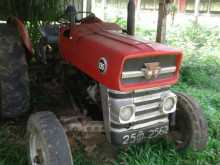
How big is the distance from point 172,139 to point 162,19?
7.78ft

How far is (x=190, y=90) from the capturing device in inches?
206

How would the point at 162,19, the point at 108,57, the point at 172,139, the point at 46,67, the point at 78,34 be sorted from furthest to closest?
1. the point at 162,19
2. the point at 46,67
3. the point at 172,139
4. the point at 78,34
5. the point at 108,57

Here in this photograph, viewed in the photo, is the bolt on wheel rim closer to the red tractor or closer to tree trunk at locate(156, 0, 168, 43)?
the red tractor

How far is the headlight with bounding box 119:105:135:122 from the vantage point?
2.51 metres

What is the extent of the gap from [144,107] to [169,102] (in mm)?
242

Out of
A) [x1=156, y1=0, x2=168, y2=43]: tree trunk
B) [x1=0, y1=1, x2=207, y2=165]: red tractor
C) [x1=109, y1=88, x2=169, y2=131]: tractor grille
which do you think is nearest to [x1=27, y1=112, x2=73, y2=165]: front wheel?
[x1=0, y1=1, x2=207, y2=165]: red tractor

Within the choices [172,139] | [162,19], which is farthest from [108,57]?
[162,19]

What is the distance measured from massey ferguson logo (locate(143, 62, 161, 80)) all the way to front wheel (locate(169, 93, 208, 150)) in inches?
26.7

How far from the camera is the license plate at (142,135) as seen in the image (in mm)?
2639

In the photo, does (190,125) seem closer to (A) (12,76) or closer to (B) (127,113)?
(B) (127,113)

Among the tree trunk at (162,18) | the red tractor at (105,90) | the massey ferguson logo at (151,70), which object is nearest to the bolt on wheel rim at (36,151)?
the red tractor at (105,90)

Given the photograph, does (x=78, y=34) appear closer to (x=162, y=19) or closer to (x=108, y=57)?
(x=108, y=57)

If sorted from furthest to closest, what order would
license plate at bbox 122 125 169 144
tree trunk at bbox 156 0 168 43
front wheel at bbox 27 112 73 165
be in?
tree trunk at bbox 156 0 168 43 → license plate at bbox 122 125 169 144 → front wheel at bbox 27 112 73 165

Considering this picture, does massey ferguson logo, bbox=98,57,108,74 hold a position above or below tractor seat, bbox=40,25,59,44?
below
